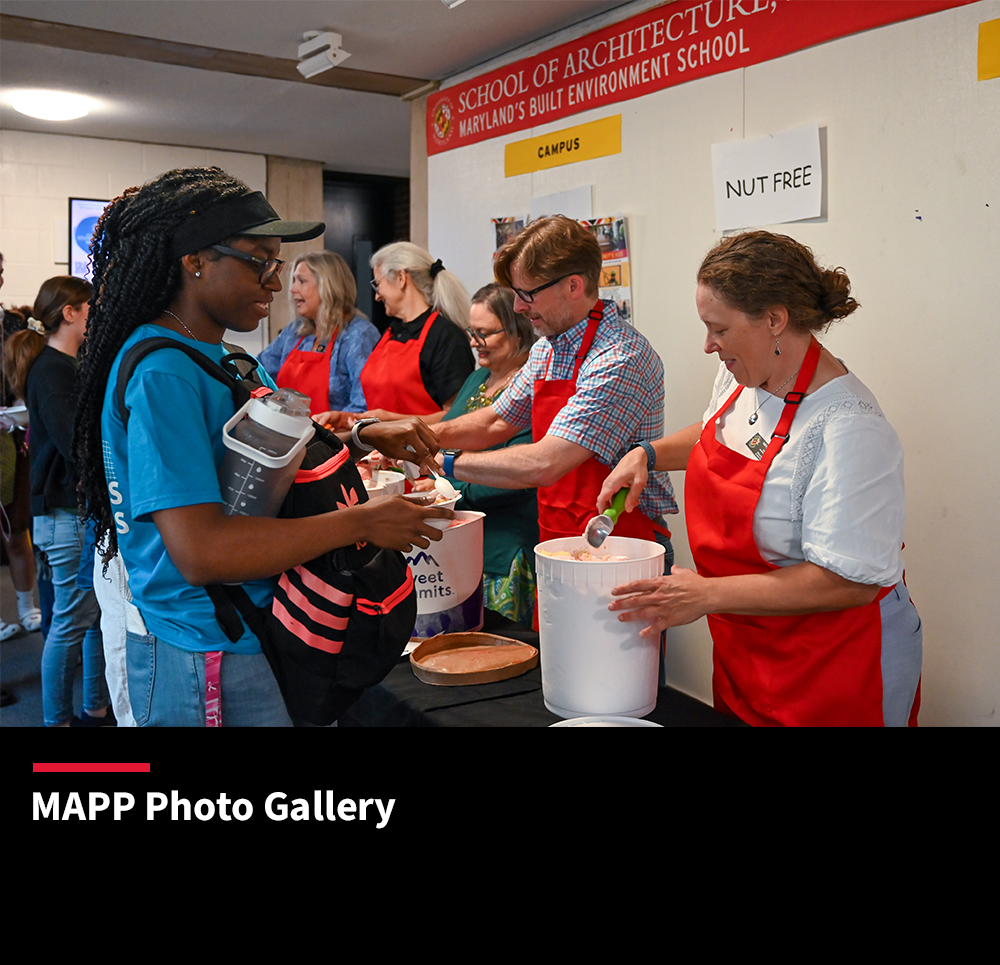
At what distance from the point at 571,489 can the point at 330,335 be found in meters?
2.31

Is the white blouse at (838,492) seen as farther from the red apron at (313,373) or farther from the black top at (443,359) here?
the red apron at (313,373)

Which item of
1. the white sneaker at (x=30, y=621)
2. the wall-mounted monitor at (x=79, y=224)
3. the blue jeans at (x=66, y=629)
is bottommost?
the white sneaker at (x=30, y=621)

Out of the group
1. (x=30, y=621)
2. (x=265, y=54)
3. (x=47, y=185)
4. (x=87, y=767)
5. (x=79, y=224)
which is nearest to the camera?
(x=87, y=767)

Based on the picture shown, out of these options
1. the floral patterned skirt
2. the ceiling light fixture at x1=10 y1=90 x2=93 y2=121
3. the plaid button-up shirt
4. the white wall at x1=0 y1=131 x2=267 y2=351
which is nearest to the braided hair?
the plaid button-up shirt

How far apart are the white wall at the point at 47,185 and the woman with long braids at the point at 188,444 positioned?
5618 mm

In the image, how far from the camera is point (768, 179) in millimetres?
2783

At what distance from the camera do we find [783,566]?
156cm

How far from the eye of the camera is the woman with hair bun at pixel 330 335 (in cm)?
414

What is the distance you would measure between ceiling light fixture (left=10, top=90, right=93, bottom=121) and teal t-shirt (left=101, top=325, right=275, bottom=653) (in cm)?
465

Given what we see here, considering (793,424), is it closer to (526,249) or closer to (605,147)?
(526,249)

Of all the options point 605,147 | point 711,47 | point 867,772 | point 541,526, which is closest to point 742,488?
point 867,772

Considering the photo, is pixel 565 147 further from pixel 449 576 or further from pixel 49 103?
pixel 49 103

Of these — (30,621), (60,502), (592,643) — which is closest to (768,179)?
(592,643)

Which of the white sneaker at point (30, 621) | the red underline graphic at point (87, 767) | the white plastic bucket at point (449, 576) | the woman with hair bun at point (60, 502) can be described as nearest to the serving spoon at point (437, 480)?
the white plastic bucket at point (449, 576)
